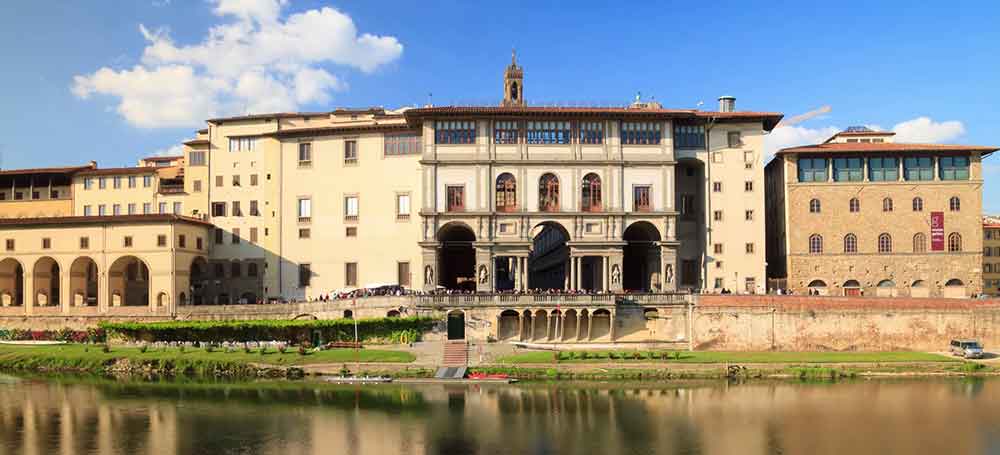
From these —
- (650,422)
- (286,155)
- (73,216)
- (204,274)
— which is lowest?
(650,422)

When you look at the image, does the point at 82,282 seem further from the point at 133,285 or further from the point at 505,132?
the point at 505,132

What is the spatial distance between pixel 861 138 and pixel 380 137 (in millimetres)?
49327

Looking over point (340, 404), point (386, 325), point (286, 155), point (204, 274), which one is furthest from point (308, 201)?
point (340, 404)

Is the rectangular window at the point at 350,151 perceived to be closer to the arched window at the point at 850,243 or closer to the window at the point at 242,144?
the window at the point at 242,144

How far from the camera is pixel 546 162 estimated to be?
79.5m

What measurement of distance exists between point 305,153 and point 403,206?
36.9 ft

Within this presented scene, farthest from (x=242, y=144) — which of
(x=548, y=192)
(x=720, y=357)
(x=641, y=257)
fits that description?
(x=720, y=357)

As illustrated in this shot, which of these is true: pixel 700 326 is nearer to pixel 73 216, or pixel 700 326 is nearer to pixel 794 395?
pixel 794 395

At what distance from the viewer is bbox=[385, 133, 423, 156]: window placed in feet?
274

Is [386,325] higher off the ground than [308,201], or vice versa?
[308,201]

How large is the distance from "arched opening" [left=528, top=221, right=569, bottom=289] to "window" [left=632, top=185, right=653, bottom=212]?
2608 cm

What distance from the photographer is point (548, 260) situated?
126m

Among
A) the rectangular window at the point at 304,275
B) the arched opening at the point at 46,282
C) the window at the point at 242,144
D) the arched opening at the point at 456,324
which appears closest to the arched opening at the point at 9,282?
the arched opening at the point at 46,282

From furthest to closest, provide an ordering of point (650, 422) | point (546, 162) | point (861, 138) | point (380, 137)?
1. point (861, 138)
2. point (380, 137)
3. point (546, 162)
4. point (650, 422)
